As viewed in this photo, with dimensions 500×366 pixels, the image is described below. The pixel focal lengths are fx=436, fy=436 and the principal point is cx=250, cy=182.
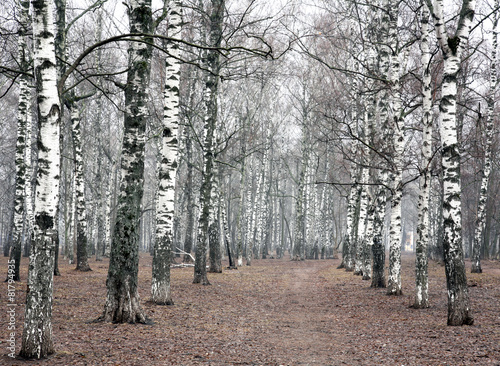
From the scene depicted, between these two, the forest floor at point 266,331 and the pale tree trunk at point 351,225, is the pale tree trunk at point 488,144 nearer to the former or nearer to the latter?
the pale tree trunk at point 351,225

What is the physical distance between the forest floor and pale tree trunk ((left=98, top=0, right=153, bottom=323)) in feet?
1.23

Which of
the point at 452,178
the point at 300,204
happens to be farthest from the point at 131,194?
the point at 300,204

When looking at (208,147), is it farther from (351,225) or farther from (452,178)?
(351,225)

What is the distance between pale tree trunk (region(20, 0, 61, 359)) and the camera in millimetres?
5137

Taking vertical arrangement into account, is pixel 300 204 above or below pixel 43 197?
above

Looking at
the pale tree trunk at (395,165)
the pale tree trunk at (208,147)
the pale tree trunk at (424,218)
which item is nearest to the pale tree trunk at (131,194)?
the pale tree trunk at (208,147)

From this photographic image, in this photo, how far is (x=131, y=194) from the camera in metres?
7.87

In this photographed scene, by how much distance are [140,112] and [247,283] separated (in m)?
9.95

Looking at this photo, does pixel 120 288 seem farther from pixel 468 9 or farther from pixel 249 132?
pixel 249 132

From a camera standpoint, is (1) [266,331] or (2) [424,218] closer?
(1) [266,331]

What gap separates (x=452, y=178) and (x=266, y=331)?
15.1ft

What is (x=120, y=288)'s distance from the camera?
25.1ft

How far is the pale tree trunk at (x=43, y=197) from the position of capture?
5137 millimetres

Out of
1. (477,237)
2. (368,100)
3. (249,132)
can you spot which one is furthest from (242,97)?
(477,237)
